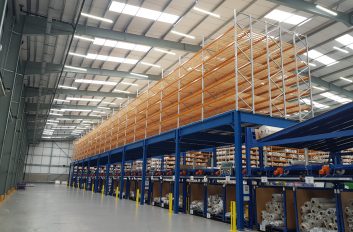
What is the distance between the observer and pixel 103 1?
12633 millimetres

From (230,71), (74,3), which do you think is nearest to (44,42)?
(74,3)

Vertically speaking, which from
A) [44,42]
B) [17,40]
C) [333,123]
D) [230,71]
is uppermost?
[44,42]

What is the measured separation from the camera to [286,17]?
13.4 meters

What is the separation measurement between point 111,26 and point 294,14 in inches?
348

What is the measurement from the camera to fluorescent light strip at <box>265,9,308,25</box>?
13.1 metres

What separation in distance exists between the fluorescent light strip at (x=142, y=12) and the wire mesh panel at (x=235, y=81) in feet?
8.69

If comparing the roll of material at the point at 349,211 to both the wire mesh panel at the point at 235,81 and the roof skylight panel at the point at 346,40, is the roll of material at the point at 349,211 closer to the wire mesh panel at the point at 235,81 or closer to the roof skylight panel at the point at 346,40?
the wire mesh panel at the point at 235,81

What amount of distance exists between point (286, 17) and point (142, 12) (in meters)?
6.75

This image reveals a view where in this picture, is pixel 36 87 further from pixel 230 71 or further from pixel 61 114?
pixel 230 71

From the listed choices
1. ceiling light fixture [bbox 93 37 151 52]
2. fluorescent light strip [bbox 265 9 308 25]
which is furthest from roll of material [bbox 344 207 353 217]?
ceiling light fixture [bbox 93 37 151 52]

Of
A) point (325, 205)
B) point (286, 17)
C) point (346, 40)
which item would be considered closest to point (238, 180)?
point (325, 205)

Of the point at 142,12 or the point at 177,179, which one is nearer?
the point at 177,179

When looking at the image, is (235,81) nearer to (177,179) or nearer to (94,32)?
(177,179)

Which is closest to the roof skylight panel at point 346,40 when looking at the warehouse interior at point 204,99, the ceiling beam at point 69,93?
the warehouse interior at point 204,99
